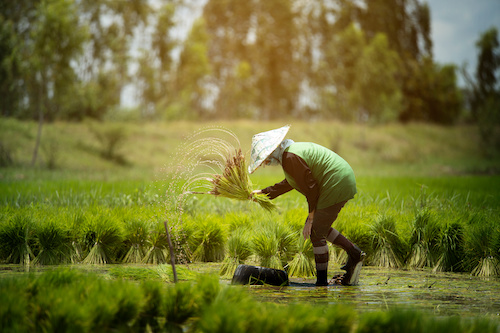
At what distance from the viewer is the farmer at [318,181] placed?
4918mm

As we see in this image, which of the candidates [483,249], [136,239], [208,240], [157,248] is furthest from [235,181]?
[483,249]

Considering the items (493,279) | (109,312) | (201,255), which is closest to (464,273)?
(493,279)

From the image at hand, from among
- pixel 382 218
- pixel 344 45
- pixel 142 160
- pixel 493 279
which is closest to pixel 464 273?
pixel 493 279

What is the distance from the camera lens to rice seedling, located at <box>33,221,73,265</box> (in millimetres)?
5848

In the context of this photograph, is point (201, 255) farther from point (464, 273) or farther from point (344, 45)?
point (344, 45)

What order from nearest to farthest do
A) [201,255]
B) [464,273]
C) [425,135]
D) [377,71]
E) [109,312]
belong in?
[109,312] < [464,273] < [201,255] < [377,71] < [425,135]

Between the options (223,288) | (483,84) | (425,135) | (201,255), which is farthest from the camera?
(483,84)

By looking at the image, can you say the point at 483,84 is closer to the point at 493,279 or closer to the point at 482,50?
the point at 482,50

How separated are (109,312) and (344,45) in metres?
40.7

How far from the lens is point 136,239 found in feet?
20.7

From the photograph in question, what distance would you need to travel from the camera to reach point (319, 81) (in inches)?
1736

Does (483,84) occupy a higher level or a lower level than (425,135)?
Result: higher

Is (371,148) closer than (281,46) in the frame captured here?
Yes

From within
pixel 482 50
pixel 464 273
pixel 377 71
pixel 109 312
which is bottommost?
pixel 464 273
